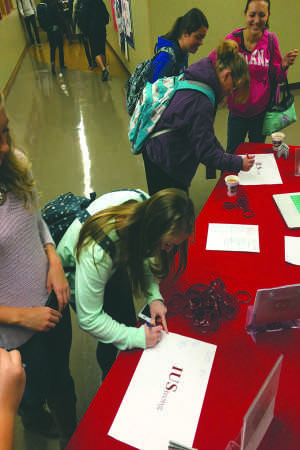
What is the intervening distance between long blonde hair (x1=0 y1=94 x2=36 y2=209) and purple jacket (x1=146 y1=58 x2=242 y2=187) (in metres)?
0.99

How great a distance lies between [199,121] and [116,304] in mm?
1076

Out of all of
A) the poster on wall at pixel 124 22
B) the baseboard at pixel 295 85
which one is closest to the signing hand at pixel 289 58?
the baseboard at pixel 295 85

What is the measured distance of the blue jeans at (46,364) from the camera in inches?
45.3

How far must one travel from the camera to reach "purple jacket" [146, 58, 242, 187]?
1.75 metres

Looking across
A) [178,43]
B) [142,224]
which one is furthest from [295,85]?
[142,224]

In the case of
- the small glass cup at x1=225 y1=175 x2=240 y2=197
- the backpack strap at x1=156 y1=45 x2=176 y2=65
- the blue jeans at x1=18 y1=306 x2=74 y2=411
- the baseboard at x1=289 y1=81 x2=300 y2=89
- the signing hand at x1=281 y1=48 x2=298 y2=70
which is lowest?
the baseboard at x1=289 y1=81 x2=300 y2=89

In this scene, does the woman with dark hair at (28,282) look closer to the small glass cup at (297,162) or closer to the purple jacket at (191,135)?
the purple jacket at (191,135)

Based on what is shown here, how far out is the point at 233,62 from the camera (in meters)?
1.70

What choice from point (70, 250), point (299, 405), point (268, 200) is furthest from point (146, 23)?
point (299, 405)

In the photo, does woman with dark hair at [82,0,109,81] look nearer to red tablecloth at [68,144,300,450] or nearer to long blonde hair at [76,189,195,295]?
red tablecloth at [68,144,300,450]

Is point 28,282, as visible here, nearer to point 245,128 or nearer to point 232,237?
point 232,237

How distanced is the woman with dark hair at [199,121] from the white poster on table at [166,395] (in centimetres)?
111

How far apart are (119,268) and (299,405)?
2.34 feet

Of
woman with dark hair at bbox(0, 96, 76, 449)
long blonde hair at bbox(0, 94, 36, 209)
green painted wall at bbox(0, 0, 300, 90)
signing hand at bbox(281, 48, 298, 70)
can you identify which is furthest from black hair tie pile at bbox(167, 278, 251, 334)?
green painted wall at bbox(0, 0, 300, 90)
